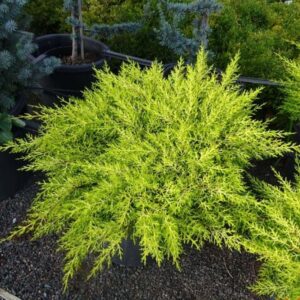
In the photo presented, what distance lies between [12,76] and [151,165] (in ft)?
3.64

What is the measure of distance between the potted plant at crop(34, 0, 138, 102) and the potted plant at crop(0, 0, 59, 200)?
432 millimetres

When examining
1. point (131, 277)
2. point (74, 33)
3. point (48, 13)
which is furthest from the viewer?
point (48, 13)

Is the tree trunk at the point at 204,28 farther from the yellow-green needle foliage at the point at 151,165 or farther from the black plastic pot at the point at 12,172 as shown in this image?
the black plastic pot at the point at 12,172

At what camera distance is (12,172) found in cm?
228

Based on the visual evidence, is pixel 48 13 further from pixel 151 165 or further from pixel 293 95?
pixel 151 165

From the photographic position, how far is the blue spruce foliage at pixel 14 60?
6.70ft

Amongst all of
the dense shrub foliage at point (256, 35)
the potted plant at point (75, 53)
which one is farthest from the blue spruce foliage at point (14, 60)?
the dense shrub foliage at point (256, 35)

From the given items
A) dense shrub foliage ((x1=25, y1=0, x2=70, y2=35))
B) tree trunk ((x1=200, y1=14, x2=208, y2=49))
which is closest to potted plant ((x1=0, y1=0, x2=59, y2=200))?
tree trunk ((x1=200, y1=14, x2=208, y2=49))

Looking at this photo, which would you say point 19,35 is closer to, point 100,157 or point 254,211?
point 100,157

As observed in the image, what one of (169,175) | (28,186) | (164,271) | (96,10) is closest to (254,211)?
(169,175)

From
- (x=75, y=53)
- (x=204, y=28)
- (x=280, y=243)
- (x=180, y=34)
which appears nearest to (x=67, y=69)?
(x=75, y=53)

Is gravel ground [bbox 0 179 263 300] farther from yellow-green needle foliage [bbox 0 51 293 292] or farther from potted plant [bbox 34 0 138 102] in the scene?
potted plant [bbox 34 0 138 102]

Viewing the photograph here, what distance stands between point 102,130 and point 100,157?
0.49 ft

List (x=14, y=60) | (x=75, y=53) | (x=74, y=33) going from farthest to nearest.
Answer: (x=75, y=53) < (x=74, y=33) < (x=14, y=60)
